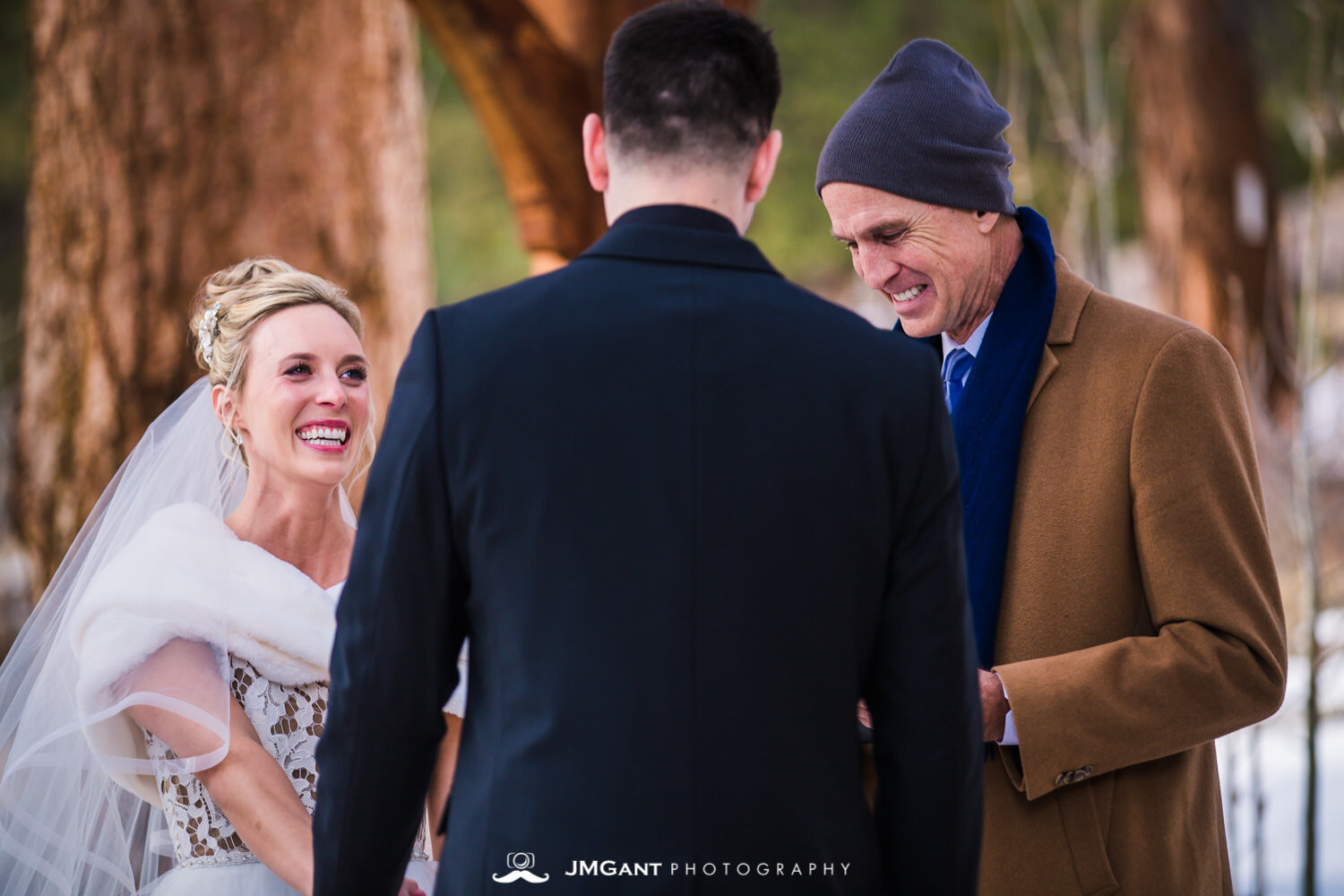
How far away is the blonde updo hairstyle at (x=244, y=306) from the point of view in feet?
7.39

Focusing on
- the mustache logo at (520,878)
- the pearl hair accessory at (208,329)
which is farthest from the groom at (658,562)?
the pearl hair accessory at (208,329)

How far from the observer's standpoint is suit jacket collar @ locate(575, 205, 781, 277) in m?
1.32

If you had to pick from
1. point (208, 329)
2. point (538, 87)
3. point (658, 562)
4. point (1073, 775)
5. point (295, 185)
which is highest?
point (538, 87)

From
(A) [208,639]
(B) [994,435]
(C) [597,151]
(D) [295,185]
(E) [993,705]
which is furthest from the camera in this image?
(D) [295,185]

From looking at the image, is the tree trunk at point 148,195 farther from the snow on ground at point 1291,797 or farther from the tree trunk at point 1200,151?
the tree trunk at point 1200,151

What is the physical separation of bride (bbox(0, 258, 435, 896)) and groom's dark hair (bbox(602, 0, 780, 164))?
1081mm

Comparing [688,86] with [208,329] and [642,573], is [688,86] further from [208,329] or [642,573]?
[208,329]

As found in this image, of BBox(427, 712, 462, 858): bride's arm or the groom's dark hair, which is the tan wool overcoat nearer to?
the groom's dark hair

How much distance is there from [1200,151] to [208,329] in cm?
724

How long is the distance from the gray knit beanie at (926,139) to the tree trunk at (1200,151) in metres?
6.09

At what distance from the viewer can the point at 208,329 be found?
2328 millimetres

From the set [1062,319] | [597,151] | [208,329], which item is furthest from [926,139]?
[208,329]

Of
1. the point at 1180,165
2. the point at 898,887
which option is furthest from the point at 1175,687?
the point at 1180,165

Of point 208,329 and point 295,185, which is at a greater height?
point 295,185
